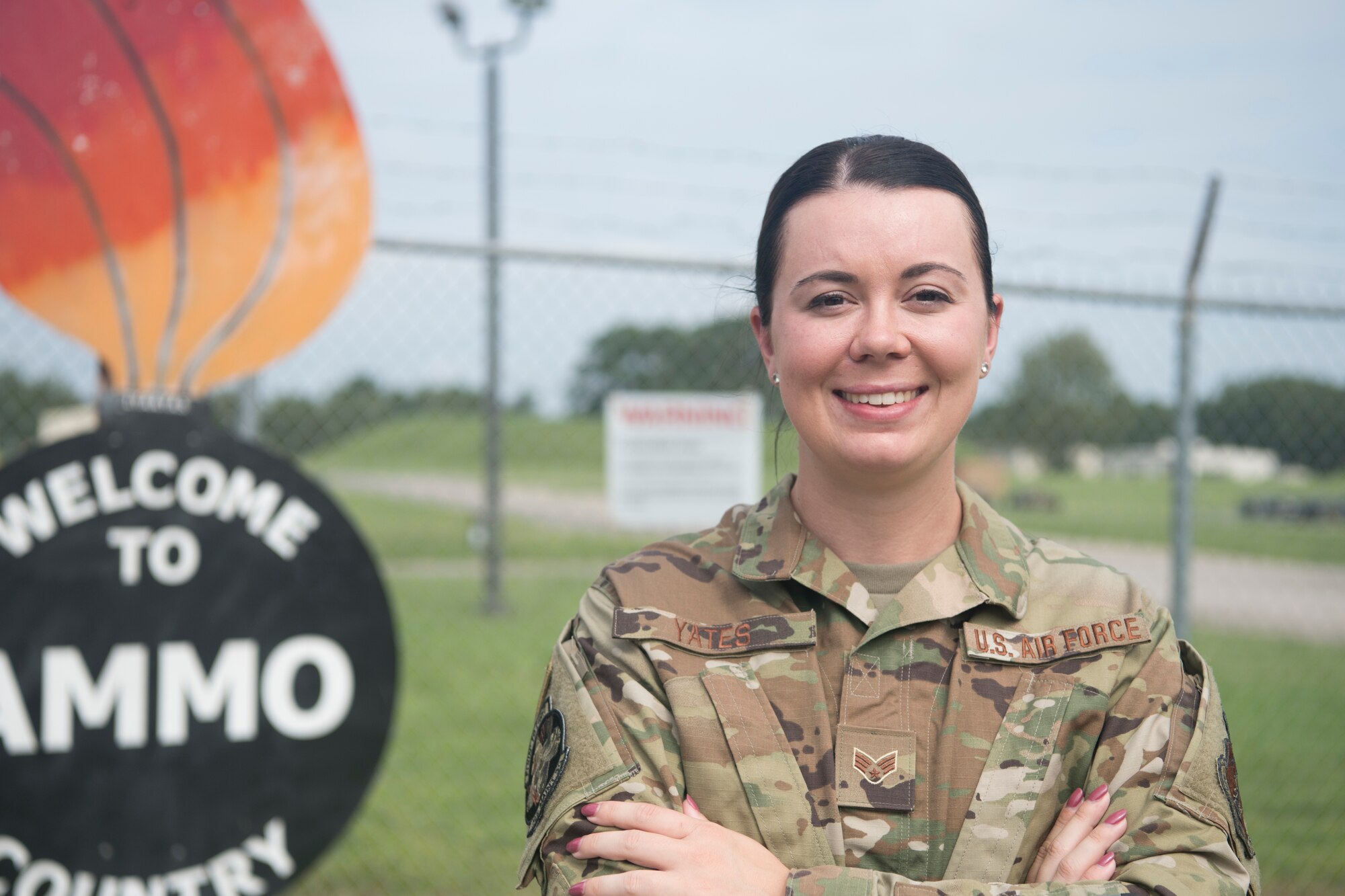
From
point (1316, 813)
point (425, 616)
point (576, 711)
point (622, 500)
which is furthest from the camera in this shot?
point (425, 616)

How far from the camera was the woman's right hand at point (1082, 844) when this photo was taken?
1435 millimetres

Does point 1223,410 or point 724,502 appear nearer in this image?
point 724,502

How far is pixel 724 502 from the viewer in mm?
3834

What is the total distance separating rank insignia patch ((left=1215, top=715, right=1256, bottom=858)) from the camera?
1512 mm

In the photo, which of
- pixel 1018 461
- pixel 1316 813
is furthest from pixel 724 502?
pixel 1316 813

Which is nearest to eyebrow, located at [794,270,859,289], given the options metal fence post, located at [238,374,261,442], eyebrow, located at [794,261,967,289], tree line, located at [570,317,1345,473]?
eyebrow, located at [794,261,967,289]

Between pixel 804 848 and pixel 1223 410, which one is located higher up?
pixel 1223 410

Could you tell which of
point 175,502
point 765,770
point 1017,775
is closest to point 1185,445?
point 1017,775

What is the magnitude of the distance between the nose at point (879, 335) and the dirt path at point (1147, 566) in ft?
7.95

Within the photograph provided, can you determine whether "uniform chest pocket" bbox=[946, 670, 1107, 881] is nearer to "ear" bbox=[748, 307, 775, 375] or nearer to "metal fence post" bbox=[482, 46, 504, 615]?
"ear" bbox=[748, 307, 775, 375]

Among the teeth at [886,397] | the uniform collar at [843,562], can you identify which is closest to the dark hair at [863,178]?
the teeth at [886,397]

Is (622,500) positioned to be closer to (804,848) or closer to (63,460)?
(63,460)

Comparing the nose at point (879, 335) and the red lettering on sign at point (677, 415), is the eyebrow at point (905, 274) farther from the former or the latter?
the red lettering on sign at point (677, 415)

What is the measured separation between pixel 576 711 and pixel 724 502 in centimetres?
229
